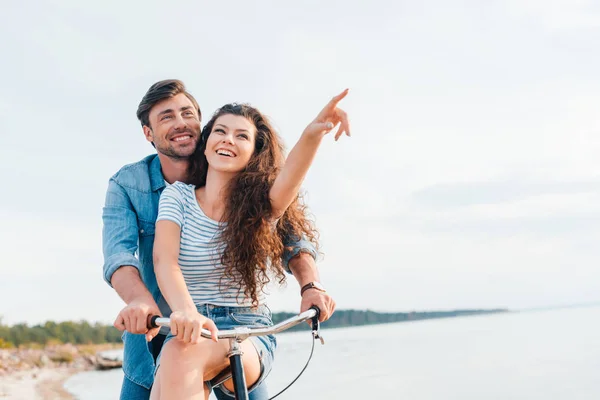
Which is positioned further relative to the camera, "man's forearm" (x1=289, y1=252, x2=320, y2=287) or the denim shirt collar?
the denim shirt collar

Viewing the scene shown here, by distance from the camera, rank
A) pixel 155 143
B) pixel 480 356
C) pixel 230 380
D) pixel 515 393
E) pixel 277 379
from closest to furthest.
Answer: pixel 230 380 → pixel 155 143 → pixel 515 393 → pixel 277 379 → pixel 480 356

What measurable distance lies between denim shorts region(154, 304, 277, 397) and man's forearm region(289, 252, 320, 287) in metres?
0.22

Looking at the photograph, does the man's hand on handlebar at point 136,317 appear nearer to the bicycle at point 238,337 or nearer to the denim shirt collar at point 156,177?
the bicycle at point 238,337

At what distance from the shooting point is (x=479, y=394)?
12.8m

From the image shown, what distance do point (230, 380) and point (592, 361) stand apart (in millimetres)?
15683

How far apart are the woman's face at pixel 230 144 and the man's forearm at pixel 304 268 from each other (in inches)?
16.6

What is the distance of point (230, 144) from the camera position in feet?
8.47

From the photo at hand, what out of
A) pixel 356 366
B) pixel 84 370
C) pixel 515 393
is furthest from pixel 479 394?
pixel 84 370

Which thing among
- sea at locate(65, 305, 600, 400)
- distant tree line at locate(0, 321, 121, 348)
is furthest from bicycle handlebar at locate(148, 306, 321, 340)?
distant tree line at locate(0, 321, 121, 348)

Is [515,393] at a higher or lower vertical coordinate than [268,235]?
lower

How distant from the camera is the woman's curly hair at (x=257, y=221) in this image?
8.05 ft

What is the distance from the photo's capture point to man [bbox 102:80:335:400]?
241cm

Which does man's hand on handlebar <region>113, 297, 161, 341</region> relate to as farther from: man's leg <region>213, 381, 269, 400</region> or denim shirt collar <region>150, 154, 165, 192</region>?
denim shirt collar <region>150, 154, 165, 192</region>

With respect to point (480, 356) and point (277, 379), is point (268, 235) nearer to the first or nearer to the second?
point (277, 379)
